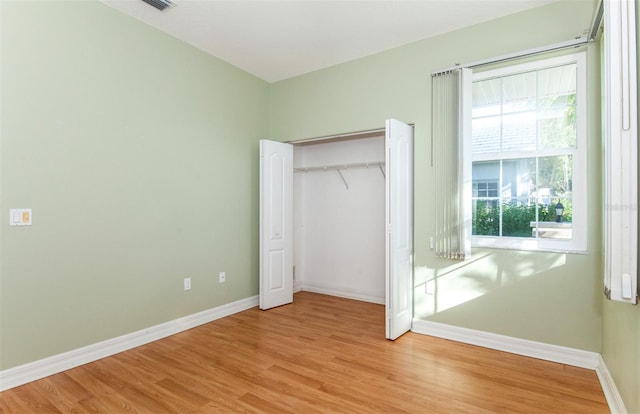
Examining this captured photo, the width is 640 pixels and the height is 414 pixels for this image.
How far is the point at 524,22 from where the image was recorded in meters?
2.98

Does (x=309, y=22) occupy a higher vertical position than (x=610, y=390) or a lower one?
higher

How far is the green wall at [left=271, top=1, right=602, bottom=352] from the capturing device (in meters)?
2.70

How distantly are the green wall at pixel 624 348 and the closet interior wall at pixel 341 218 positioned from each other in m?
2.45

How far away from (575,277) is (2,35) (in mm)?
4663

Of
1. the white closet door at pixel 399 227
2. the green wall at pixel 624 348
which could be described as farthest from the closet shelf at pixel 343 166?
the green wall at pixel 624 348

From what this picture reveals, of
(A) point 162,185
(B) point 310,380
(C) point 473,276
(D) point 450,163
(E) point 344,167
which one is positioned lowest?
(B) point 310,380

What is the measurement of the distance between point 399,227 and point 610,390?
1.86m

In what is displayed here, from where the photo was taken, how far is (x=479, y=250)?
316cm

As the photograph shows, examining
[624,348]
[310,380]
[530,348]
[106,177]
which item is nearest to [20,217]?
[106,177]

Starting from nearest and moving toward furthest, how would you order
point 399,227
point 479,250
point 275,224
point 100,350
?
point 100,350 < point 479,250 < point 399,227 < point 275,224

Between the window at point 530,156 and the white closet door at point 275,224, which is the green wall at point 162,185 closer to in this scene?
the window at point 530,156

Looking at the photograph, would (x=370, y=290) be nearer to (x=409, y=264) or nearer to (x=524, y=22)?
(x=409, y=264)

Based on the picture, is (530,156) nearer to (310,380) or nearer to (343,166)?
(343,166)

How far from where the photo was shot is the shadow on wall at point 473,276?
2916mm
